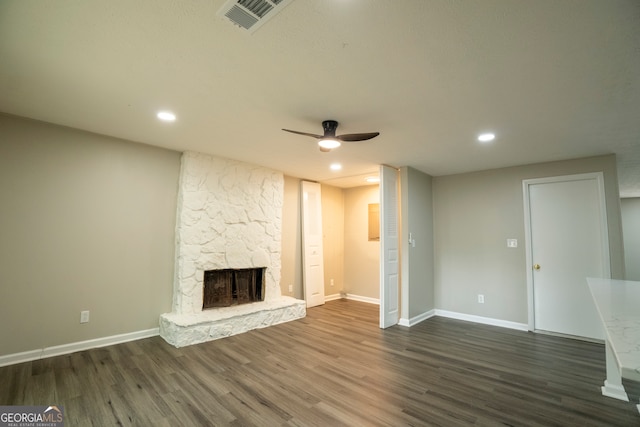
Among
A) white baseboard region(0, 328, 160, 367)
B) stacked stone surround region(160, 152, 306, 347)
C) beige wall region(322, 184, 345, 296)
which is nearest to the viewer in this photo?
white baseboard region(0, 328, 160, 367)

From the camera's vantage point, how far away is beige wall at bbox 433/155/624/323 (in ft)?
14.7

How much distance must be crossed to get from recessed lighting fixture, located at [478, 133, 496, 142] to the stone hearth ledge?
3611 mm

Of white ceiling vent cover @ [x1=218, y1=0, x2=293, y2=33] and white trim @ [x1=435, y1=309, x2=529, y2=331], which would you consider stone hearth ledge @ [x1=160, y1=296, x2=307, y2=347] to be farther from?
white ceiling vent cover @ [x1=218, y1=0, x2=293, y2=33]

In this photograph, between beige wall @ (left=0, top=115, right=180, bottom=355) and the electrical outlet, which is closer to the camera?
beige wall @ (left=0, top=115, right=180, bottom=355)

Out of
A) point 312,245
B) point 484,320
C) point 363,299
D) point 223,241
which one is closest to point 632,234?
point 484,320

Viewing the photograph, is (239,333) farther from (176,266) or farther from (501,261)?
(501,261)

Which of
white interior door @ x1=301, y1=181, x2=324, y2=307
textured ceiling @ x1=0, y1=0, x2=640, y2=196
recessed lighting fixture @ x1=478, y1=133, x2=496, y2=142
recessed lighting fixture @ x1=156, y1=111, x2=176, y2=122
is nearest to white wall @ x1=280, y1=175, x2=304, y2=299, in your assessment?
white interior door @ x1=301, y1=181, x2=324, y2=307

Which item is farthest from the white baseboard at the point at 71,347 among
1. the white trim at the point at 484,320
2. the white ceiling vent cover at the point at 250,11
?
the white trim at the point at 484,320

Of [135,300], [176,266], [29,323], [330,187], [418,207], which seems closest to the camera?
[29,323]

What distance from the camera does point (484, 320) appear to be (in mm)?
4770

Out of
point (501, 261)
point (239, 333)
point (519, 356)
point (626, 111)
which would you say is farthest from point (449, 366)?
point (626, 111)

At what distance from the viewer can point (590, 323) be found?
394 centimetres

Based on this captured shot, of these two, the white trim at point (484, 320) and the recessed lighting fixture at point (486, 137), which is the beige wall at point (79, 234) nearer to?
the recessed lighting fixture at point (486, 137)

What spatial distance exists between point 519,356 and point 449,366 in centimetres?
101
